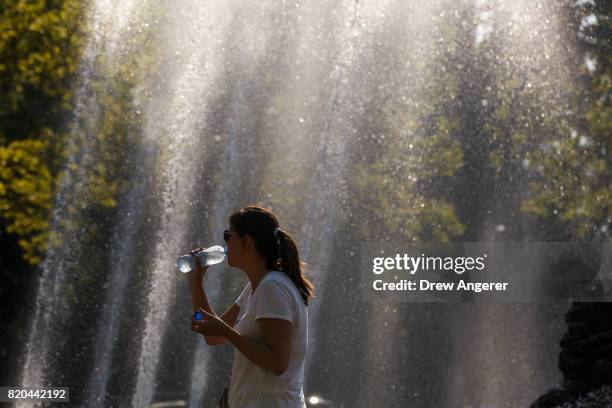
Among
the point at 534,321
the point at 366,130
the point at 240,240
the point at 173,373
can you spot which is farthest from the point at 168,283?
the point at 240,240

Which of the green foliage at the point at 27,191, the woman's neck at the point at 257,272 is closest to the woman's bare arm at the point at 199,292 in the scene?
the woman's neck at the point at 257,272

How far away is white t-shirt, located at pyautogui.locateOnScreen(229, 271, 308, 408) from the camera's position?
3166mm

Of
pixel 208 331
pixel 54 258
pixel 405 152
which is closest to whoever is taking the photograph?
pixel 208 331

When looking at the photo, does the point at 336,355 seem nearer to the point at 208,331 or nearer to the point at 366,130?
the point at 366,130

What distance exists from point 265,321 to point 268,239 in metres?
0.32

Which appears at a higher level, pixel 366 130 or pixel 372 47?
pixel 372 47

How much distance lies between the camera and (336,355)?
1504 cm

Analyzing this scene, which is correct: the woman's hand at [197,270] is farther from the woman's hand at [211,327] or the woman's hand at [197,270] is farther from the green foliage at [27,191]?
the green foliage at [27,191]

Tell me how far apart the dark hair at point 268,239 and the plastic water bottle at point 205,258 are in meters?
0.16

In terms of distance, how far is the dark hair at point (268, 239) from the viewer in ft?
10.9

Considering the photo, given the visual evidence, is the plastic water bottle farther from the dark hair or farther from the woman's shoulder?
the woman's shoulder

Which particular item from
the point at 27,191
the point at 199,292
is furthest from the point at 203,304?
the point at 27,191

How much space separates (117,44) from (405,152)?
5.23m

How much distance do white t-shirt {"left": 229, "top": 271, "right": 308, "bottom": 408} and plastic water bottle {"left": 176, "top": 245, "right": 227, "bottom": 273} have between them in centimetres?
28
